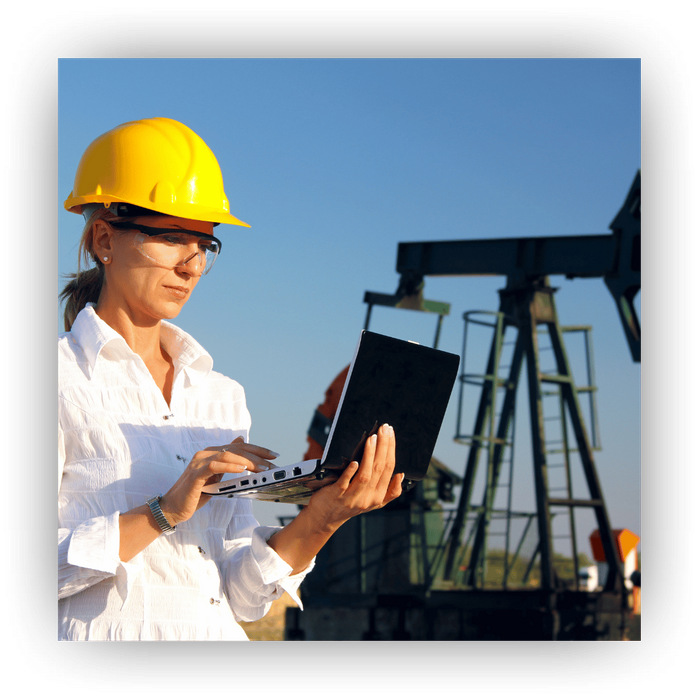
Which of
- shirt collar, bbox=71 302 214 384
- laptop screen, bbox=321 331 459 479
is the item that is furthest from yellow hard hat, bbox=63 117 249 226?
laptop screen, bbox=321 331 459 479

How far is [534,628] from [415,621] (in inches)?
76.5

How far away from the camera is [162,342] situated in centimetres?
275

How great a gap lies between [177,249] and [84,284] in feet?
1.18

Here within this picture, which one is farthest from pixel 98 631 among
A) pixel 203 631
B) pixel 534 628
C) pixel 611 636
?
pixel 611 636

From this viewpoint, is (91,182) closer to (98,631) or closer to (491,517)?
(98,631)

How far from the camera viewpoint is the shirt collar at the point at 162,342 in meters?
2.45

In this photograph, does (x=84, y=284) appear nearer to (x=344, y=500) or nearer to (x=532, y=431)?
(x=344, y=500)

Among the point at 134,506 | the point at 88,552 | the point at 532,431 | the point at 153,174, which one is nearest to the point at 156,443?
the point at 134,506

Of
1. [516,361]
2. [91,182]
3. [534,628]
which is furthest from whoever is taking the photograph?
[516,361]

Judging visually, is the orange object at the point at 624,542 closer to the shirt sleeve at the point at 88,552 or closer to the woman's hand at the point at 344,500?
the woman's hand at the point at 344,500

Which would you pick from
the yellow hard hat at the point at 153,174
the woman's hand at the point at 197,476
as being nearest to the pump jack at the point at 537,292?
the yellow hard hat at the point at 153,174

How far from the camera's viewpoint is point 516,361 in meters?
14.2

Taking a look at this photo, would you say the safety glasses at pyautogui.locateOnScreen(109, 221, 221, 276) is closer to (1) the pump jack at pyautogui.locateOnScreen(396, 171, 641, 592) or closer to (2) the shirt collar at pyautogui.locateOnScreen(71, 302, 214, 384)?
(2) the shirt collar at pyautogui.locateOnScreen(71, 302, 214, 384)

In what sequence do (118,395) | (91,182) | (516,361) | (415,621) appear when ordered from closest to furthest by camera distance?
1. (118,395)
2. (91,182)
3. (415,621)
4. (516,361)
